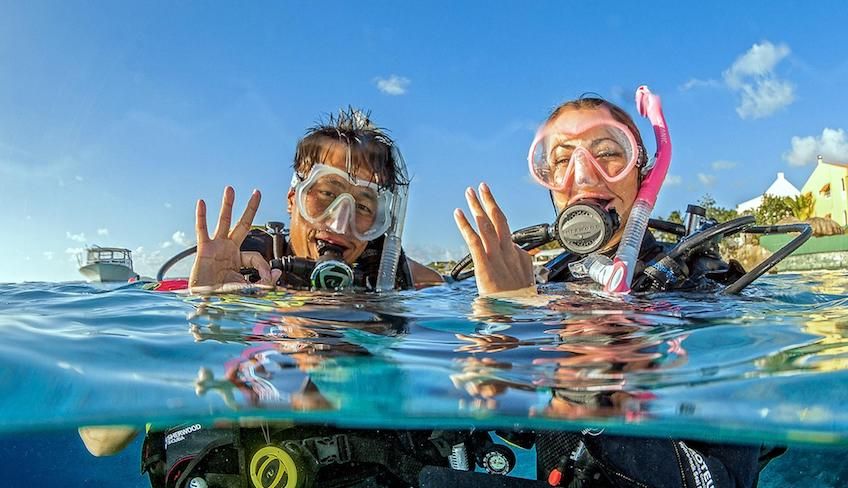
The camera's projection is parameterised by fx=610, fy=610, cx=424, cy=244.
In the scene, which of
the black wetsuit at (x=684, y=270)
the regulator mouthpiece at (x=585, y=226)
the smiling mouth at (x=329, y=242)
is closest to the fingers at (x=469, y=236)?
the regulator mouthpiece at (x=585, y=226)

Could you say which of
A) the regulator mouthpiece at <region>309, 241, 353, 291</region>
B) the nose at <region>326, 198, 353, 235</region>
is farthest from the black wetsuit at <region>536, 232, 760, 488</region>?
the nose at <region>326, 198, 353, 235</region>

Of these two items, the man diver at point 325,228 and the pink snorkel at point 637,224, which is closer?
the pink snorkel at point 637,224

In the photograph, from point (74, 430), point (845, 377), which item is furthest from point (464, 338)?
point (74, 430)

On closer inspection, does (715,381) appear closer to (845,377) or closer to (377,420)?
(845,377)

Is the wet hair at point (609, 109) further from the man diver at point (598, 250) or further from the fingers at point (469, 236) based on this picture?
the fingers at point (469, 236)

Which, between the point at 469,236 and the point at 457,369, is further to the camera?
the point at 469,236

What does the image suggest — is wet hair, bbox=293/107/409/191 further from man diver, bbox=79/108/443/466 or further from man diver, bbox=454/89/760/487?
man diver, bbox=454/89/760/487

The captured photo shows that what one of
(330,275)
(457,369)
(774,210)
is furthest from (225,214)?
(774,210)

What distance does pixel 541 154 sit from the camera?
4.91 m

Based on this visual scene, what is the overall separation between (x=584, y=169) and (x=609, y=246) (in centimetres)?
61

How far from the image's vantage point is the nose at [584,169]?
4453 millimetres

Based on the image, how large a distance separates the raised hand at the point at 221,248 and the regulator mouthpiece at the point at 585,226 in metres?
2.22

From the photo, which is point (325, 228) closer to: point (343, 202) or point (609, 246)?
point (343, 202)

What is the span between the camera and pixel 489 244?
3529 mm
